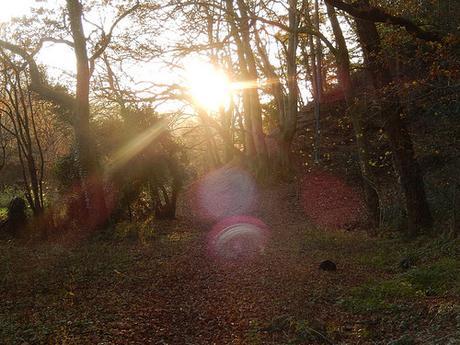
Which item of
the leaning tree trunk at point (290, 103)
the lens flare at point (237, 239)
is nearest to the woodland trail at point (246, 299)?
the lens flare at point (237, 239)

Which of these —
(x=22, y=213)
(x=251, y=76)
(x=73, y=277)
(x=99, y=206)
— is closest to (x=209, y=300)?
(x=73, y=277)

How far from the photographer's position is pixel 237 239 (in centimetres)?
1409

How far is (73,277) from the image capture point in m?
9.62

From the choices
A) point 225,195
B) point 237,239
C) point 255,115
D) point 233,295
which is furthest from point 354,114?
point 225,195

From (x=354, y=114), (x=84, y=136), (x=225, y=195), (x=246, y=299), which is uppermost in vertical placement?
(x=84, y=136)

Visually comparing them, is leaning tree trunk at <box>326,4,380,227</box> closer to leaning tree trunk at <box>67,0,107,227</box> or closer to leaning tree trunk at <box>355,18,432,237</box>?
leaning tree trunk at <box>355,18,432,237</box>

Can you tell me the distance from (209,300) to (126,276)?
2.20m

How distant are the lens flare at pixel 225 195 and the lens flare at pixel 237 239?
2.62m

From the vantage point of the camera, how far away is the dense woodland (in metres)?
7.29

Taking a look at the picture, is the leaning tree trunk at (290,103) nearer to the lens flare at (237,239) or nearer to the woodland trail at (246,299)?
the lens flare at (237,239)

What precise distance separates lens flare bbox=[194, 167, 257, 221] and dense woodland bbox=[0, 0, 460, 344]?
16cm

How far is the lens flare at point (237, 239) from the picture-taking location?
40.3 ft

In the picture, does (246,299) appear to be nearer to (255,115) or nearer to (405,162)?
(405,162)

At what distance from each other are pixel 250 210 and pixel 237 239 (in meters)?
7.35
